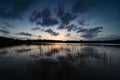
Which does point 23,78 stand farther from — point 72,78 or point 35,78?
point 72,78

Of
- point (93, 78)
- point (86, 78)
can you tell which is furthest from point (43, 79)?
point (93, 78)

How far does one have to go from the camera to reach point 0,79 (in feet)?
25.6

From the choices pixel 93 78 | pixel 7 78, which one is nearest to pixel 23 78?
pixel 7 78

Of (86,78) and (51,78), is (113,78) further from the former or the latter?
(51,78)

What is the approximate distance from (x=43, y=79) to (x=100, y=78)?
4713mm

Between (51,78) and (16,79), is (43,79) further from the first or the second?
(16,79)

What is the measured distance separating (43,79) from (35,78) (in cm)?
75

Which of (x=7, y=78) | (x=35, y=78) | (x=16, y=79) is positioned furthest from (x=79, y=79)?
(x=7, y=78)

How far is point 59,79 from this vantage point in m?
7.91

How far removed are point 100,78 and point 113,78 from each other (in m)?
1.07

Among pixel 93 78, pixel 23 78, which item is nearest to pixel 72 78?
pixel 93 78

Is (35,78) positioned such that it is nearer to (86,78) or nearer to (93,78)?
(86,78)

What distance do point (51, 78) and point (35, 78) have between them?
4.43ft

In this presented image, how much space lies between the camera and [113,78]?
322 inches
